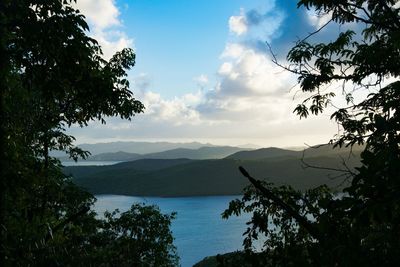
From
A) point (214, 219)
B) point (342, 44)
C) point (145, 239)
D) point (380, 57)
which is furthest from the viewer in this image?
point (214, 219)

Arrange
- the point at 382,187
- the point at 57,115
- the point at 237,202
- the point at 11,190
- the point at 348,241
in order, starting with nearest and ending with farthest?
1. the point at 382,187
2. the point at 348,241
3. the point at 11,190
4. the point at 237,202
5. the point at 57,115

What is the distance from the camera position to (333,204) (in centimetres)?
304

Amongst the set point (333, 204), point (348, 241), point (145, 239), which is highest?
point (333, 204)

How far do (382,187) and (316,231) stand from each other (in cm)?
100

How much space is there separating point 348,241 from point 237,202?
5493mm

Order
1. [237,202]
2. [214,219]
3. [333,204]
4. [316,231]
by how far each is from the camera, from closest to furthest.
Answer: [333,204] < [316,231] < [237,202] < [214,219]

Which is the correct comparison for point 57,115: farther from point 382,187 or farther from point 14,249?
point 382,187

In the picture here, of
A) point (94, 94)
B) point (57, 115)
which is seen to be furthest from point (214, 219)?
point (94, 94)

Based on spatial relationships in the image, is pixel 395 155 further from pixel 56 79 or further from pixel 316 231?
pixel 56 79

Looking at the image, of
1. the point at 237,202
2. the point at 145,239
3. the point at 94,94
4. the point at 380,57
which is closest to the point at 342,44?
the point at 380,57

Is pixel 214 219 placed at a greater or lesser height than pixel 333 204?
lesser

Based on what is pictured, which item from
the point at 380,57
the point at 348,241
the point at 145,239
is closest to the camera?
the point at 348,241

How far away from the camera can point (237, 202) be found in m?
8.70

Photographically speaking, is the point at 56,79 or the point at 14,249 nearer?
the point at 14,249
